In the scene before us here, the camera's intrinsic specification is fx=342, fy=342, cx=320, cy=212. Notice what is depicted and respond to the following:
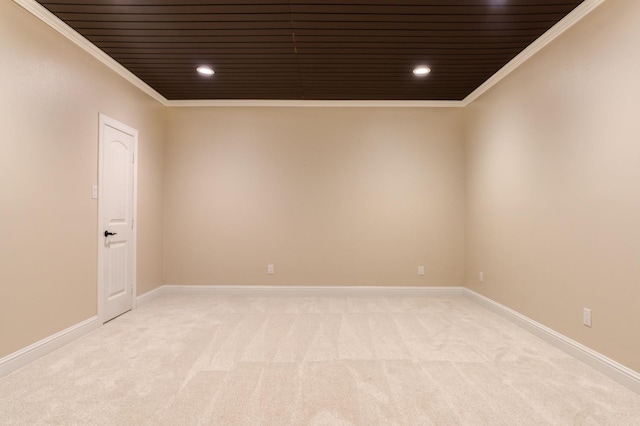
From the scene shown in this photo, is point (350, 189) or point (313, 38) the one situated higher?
point (313, 38)

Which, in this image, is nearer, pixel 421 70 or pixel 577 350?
pixel 577 350

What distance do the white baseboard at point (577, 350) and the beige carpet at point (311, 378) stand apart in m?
0.06

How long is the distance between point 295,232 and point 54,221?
2769 mm

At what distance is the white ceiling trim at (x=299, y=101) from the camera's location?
2.67 metres

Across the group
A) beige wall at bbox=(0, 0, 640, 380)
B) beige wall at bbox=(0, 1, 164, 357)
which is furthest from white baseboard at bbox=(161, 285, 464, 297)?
beige wall at bbox=(0, 1, 164, 357)

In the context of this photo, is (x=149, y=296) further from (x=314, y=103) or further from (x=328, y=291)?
(x=314, y=103)

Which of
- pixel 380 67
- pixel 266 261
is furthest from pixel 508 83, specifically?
pixel 266 261

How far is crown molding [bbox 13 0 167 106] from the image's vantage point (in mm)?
2619

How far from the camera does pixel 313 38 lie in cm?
310

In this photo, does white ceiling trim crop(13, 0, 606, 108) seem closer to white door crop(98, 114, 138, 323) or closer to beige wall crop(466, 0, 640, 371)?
beige wall crop(466, 0, 640, 371)

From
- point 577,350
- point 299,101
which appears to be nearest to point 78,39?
point 299,101

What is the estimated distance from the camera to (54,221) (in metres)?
2.89

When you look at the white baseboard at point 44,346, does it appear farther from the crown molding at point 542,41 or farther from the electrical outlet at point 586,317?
the crown molding at point 542,41

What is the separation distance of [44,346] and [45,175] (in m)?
1.38
